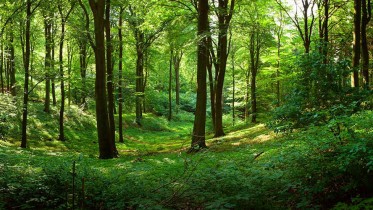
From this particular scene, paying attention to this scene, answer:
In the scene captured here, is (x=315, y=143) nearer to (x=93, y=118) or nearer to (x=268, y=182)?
(x=268, y=182)

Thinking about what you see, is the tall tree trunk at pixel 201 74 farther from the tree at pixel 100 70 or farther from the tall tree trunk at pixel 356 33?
the tall tree trunk at pixel 356 33

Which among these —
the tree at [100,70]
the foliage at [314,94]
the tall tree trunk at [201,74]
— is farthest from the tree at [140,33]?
the foliage at [314,94]

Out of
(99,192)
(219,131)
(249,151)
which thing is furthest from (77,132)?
(99,192)

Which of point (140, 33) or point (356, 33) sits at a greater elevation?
point (140, 33)

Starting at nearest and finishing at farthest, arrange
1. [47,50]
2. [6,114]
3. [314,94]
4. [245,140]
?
1. [314,94]
2. [6,114]
3. [245,140]
4. [47,50]

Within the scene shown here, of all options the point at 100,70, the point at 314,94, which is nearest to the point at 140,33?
the point at 100,70

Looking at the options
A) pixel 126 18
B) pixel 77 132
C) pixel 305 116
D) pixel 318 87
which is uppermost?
pixel 126 18

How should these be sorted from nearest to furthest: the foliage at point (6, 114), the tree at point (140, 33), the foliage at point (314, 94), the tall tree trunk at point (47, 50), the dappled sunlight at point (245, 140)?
the foliage at point (314, 94)
the foliage at point (6, 114)
the dappled sunlight at point (245, 140)
the tall tree trunk at point (47, 50)
the tree at point (140, 33)

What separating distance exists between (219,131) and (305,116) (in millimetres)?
13427

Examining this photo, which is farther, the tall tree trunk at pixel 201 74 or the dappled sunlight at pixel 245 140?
the dappled sunlight at pixel 245 140

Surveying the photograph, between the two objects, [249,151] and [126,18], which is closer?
[249,151]

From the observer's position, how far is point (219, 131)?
1894 cm

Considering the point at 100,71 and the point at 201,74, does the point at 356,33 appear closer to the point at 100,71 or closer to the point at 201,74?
the point at 201,74

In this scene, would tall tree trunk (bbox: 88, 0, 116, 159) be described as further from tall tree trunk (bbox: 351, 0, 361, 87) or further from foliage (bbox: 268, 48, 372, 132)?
tall tree trunk (bbox: 351, 0, 361, 87)
